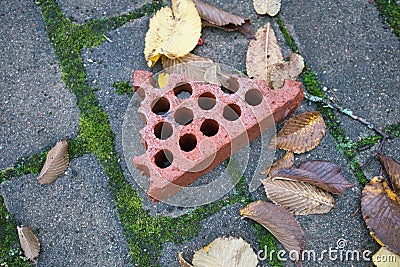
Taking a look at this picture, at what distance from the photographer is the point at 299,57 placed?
2.25 m

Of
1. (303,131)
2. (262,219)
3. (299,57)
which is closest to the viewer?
(262,219)

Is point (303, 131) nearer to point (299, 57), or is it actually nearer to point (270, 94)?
point (270, 94)

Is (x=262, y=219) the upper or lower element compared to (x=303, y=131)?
lower

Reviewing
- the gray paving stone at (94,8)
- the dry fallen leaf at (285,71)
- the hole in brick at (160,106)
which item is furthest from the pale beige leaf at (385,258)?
the gray paving stone at (94,8)

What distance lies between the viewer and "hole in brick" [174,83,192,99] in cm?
214

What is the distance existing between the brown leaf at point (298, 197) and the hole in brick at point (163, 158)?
36cm

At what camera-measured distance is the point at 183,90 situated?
219 cm

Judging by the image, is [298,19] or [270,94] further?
[298,19]

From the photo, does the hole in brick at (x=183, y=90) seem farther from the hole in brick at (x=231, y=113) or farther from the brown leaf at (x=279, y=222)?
the brown leaf at (x=279, y=222)

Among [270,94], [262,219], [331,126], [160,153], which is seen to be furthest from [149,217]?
[331,126]

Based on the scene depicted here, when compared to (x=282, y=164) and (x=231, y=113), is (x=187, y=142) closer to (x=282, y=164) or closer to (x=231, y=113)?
(x=231, y=113)

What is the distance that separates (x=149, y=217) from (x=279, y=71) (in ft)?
2.57

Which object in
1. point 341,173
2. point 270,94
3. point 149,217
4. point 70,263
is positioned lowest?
point 70,263

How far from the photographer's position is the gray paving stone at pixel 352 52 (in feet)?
7.22
